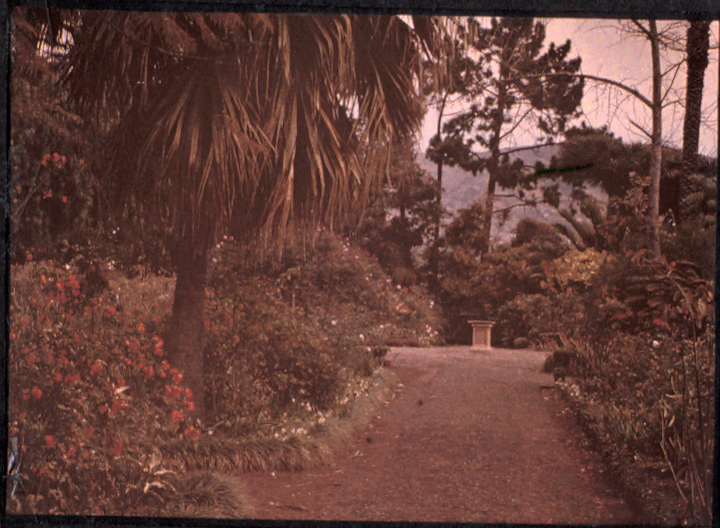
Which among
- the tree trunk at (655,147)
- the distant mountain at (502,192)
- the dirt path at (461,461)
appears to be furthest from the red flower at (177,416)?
the tree trunk at (655,147)

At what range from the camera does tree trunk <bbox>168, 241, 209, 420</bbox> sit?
3107mm

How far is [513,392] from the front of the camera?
3119 mm

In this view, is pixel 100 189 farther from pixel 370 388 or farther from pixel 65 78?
pixel 370 388

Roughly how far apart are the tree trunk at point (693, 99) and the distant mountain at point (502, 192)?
40 centimetres

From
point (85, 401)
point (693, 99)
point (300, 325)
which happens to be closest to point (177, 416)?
point (85, 401)

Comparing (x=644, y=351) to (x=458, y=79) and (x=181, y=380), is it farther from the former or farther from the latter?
(x=181, y=380)

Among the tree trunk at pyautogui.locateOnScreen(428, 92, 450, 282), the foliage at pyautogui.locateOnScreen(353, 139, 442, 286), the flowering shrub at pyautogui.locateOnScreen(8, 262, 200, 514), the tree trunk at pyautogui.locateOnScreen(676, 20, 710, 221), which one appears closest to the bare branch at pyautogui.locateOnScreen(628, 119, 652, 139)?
the tree trunk at pyautogui.locateOnScreen(676, 20, 710, 221)

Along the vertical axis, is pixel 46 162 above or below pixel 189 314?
above

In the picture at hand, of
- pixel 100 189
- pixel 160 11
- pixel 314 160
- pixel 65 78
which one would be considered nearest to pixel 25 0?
pixel 65 78

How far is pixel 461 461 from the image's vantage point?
298 cm

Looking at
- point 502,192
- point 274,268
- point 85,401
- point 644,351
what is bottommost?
point 85,401

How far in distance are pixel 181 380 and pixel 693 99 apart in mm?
2837

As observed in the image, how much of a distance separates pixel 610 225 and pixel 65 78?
276 centimetres

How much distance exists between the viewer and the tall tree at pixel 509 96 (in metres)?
3.05
